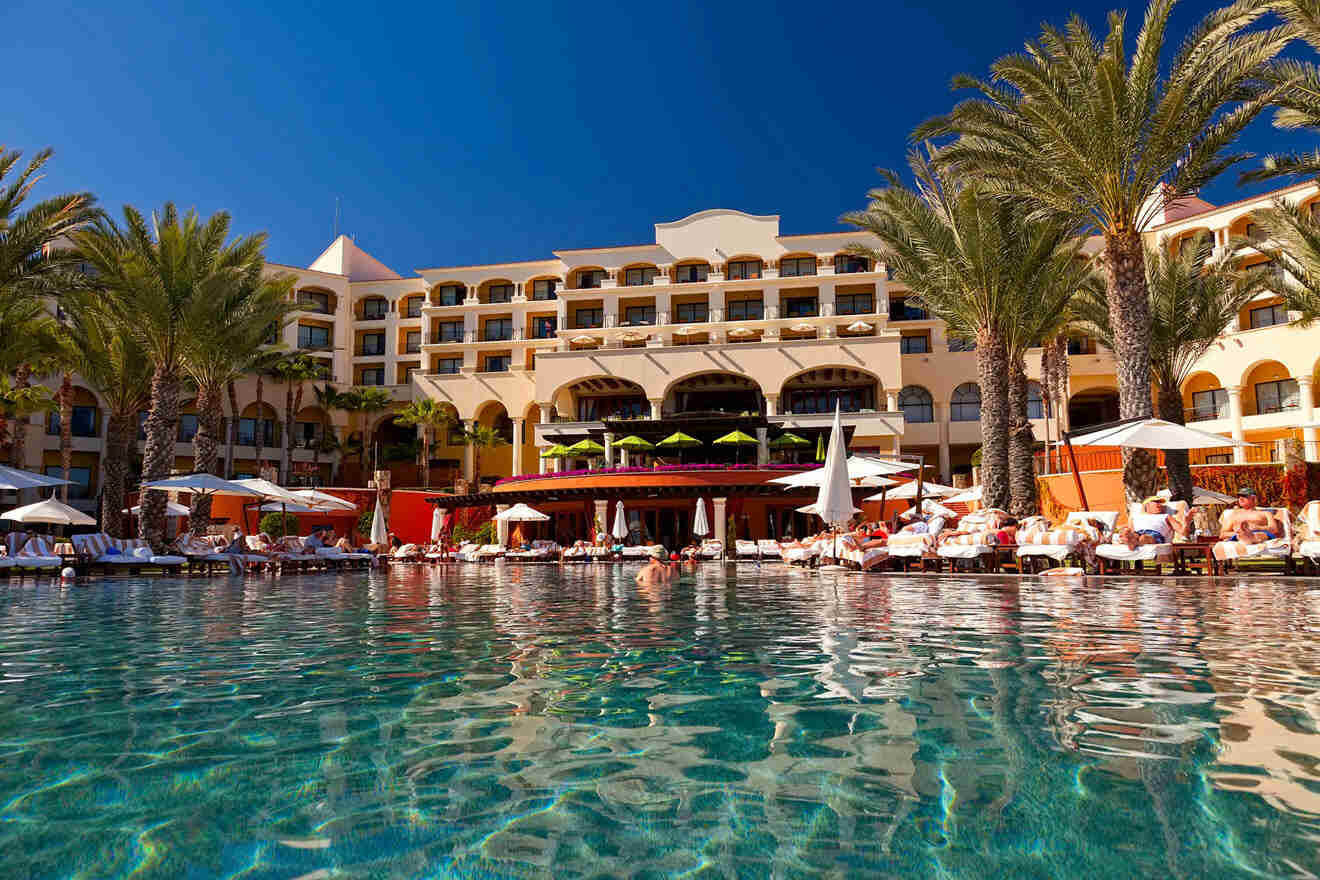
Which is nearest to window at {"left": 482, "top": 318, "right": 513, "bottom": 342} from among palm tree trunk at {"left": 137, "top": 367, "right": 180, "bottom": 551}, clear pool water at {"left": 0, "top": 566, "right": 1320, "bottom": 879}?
palm tree trunk at {"left": 137, "top": 367, "right": 180, "bottom": 551}

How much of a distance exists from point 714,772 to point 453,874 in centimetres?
113

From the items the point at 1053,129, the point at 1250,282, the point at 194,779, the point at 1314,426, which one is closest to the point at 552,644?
the point at 194,779

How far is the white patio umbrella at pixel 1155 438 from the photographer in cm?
1350

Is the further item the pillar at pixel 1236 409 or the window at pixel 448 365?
the window at pixel 448 365

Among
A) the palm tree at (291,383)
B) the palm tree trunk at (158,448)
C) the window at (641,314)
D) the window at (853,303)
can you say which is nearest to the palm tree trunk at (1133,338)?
the palm tree trunk at (158,448)

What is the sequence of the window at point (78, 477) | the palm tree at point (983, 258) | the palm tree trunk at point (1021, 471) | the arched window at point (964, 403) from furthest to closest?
the arched window at point (964, 403) → the window at point (78, 477) → the palm tree trunk at point (1021, 471) → the palm tree at point (983, 258)

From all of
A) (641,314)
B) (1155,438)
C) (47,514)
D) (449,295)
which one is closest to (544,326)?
(449,295)

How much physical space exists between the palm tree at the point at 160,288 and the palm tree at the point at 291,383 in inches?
918

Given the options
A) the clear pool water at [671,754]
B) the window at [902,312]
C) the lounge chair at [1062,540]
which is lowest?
the clear pool water at [671,754]

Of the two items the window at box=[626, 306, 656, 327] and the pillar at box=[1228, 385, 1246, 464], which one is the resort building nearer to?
the window at box=[626, 306, 656, 327]

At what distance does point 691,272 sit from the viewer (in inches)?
1962

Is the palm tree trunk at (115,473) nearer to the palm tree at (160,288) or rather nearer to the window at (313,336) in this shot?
the palm tree at (160,288)

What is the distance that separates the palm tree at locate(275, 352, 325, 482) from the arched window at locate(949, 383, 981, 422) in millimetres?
34575

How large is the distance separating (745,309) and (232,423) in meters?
29.6
